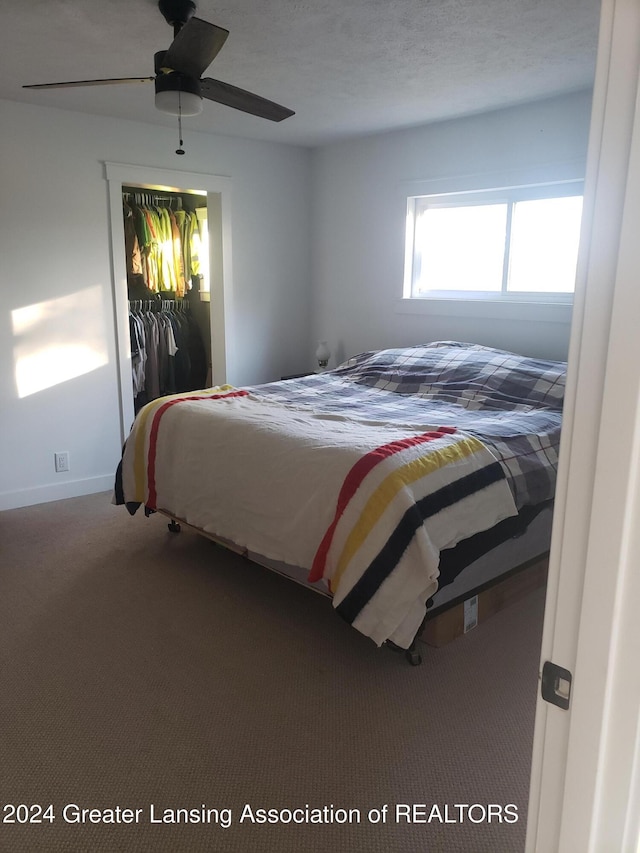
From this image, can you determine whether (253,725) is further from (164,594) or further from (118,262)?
(118,262)

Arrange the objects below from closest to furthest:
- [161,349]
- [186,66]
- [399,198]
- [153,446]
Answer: [186,66] < [153,446] < [399,198] < [161,349]

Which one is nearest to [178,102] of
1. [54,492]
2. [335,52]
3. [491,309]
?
[335,52]

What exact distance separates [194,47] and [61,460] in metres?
2.79

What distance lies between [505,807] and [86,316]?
11.5ft

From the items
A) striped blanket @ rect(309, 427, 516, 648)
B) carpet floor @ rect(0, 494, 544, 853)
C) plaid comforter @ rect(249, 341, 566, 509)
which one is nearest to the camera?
carpet floor @ rect(0, 494, 544, 853)

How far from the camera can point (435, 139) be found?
13.6ft

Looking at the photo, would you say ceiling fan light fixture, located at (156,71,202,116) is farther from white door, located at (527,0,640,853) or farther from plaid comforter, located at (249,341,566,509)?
white door, located at (527,0,640,853)

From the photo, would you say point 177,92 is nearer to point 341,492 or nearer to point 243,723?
point 341,492

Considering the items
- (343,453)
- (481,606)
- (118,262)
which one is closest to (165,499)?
(343,453)

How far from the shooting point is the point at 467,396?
11.0 feet

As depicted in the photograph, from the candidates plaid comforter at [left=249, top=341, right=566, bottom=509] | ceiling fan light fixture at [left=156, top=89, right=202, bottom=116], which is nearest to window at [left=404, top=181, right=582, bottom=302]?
plaid comforter at [left=249, top=341, right=566, bottom=509]

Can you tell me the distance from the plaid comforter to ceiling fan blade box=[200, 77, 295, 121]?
4.33 ft

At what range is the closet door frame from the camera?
4086mm

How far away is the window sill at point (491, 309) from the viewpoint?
12.0 ft
